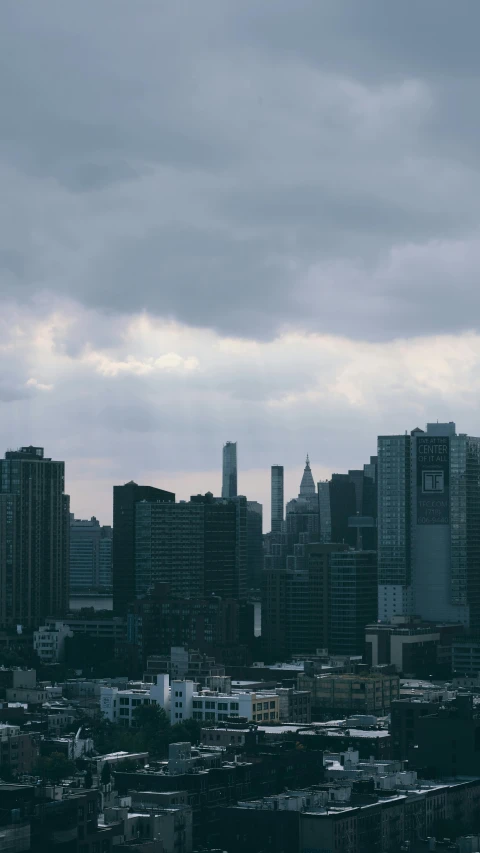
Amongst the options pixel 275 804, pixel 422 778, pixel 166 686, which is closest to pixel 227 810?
pixel 275 804

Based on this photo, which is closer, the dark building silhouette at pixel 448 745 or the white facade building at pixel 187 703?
the dark building silhouette at pixel 448 745

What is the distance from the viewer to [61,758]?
147250 mm

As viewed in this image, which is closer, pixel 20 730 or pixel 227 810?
pixel 227 810

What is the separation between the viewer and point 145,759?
5640 inches

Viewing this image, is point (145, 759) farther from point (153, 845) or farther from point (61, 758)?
point (153, 845)

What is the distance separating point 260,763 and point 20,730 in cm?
3812

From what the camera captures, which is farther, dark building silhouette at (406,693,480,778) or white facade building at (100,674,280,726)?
white facade building at (100,674,280,726)

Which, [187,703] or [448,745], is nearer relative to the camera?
[448,745]

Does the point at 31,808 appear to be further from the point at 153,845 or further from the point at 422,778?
the point at 422,778

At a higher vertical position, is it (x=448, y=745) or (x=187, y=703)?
(x=187, y=703)

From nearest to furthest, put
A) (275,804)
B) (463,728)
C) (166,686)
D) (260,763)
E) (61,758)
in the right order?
(275,804)
(260,763)
(463,728)
(61,758)
(166,686)

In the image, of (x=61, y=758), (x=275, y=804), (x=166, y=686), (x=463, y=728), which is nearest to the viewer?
(x=275, y=804)

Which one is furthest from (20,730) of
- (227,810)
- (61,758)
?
(227,810)

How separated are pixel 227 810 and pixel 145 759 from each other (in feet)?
106
